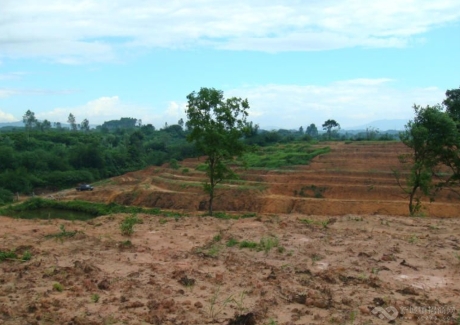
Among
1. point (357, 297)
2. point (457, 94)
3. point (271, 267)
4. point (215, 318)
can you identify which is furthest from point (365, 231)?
point (457, 94)

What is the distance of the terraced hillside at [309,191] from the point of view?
29562 millimetres

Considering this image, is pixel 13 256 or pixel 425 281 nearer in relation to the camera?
pixel 425 281

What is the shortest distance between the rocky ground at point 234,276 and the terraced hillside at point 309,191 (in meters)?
17.7

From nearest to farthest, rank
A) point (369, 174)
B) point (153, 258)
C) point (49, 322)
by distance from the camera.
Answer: point (49, 322) → point (153, 258) → point (369, 174)

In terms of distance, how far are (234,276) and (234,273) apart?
0.69 ft

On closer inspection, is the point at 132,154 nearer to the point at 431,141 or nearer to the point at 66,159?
the point at 66,159

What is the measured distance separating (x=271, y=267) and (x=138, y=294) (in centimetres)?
259

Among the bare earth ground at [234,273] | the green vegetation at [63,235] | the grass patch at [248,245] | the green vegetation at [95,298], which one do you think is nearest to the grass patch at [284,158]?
the bare earth ground at [234,273]

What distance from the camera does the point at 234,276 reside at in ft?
25.5

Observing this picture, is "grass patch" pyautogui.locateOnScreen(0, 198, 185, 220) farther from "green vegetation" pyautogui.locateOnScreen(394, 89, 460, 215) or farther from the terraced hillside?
"green vegetation" pyautogui.locateOnScreen(394, 89, 460, 215)

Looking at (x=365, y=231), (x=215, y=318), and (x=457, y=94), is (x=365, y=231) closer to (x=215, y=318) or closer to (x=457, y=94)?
(x=215, y=318)

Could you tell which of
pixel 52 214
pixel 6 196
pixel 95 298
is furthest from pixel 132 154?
pixel 95 298

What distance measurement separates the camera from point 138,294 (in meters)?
6.89

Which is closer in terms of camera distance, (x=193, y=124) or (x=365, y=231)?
(x=365, y=231)
